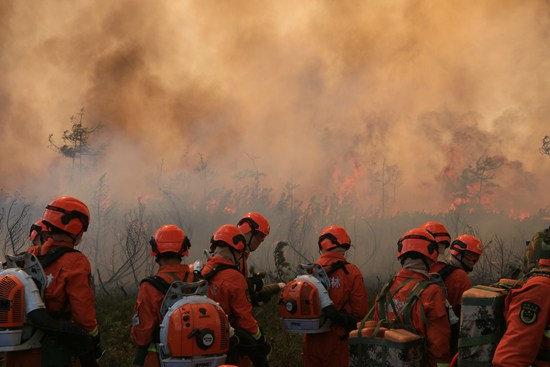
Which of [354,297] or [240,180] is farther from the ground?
[240,180]

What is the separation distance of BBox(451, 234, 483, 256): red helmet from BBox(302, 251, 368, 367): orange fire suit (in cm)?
129

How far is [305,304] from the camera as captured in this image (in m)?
6.57

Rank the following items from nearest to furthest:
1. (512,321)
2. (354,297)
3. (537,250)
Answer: (512,321) < (537,250) < (354,297)

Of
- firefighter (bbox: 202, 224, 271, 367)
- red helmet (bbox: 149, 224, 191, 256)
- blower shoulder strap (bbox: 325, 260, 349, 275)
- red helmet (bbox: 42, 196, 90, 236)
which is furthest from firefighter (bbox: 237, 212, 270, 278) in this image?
red helmet (bbox: 42, 196, 90, 236)

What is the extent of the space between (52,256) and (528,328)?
13.5 ft

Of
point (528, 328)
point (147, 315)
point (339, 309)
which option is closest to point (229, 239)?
point (147, 315)

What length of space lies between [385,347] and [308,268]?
8.22ft

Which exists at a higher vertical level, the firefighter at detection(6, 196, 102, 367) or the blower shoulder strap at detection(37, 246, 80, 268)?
the blower shoulder strap at detection(37, 246, 80, 268)

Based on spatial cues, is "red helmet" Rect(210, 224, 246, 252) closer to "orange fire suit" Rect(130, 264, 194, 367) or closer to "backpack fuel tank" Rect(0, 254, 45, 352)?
"orange fire suit" Rect(130, 264, 194, 367)

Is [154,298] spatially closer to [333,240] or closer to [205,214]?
[333,240]

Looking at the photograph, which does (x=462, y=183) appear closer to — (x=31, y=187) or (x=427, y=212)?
(x=427, y=212)

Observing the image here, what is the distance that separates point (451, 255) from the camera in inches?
284

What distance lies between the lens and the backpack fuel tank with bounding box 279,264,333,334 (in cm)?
658

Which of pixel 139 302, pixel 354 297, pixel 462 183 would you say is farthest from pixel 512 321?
pixel 462 183
